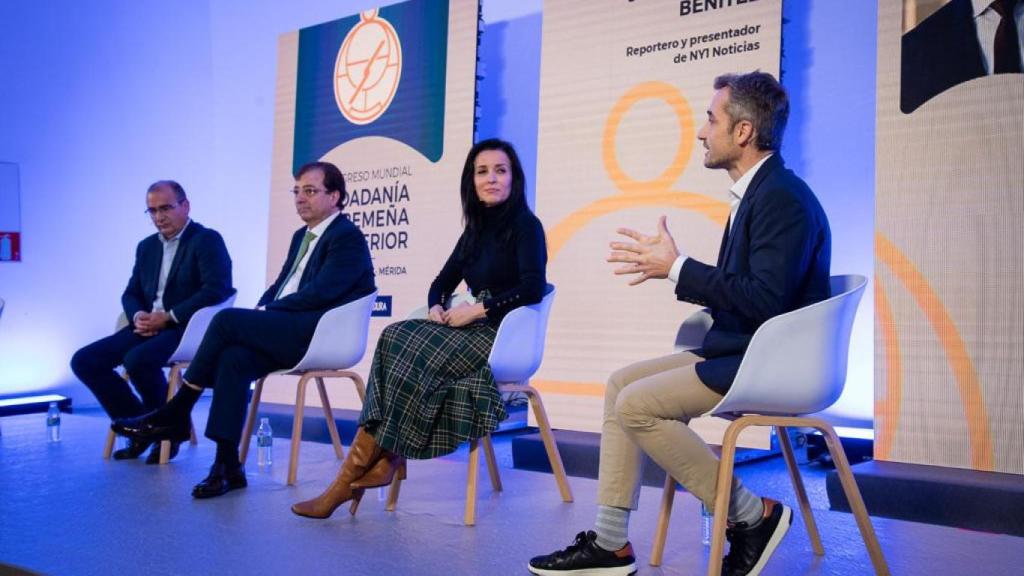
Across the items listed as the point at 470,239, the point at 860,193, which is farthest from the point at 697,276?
the point at 860,193

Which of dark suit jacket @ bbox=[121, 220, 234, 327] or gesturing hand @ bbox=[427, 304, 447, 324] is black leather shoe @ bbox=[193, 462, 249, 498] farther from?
dark suit jacket @ bbox=[121, 220, 234, 327]

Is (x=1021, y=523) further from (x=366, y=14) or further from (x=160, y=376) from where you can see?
(x=366, y=14)

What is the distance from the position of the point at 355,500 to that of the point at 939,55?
276 cm

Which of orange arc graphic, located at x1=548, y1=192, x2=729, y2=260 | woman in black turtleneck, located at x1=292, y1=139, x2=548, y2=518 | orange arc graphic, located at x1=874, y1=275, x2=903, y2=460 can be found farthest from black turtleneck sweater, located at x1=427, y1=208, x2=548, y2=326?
orange arc graphic, located at x1=874, y1=275, x2=903, y2=460

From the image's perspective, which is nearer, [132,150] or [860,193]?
[860,193]

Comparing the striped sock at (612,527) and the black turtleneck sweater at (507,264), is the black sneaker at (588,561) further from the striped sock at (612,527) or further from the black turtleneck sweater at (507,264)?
the black turtleneck sweater at (507,264)

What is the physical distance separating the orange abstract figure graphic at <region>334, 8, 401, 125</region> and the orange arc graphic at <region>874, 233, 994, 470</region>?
319 centimetres

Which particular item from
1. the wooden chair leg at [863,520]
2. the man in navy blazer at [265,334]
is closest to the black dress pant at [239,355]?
the man in navy blazer at [265,334]

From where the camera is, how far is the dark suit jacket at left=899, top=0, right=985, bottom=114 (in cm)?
348

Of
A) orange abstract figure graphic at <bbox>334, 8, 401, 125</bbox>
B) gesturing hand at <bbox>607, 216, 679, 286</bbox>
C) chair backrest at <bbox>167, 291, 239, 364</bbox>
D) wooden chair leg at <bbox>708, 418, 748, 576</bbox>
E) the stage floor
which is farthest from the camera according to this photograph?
orange abstract figure graphic at <bbox>334, 8, 401, 125</bbox>

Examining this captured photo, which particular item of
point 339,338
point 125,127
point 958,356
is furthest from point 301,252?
point 125,127

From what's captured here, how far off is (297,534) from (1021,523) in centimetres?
229

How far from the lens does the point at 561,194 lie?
463 cm

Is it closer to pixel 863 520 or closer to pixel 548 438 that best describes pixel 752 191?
pixel 863 520
